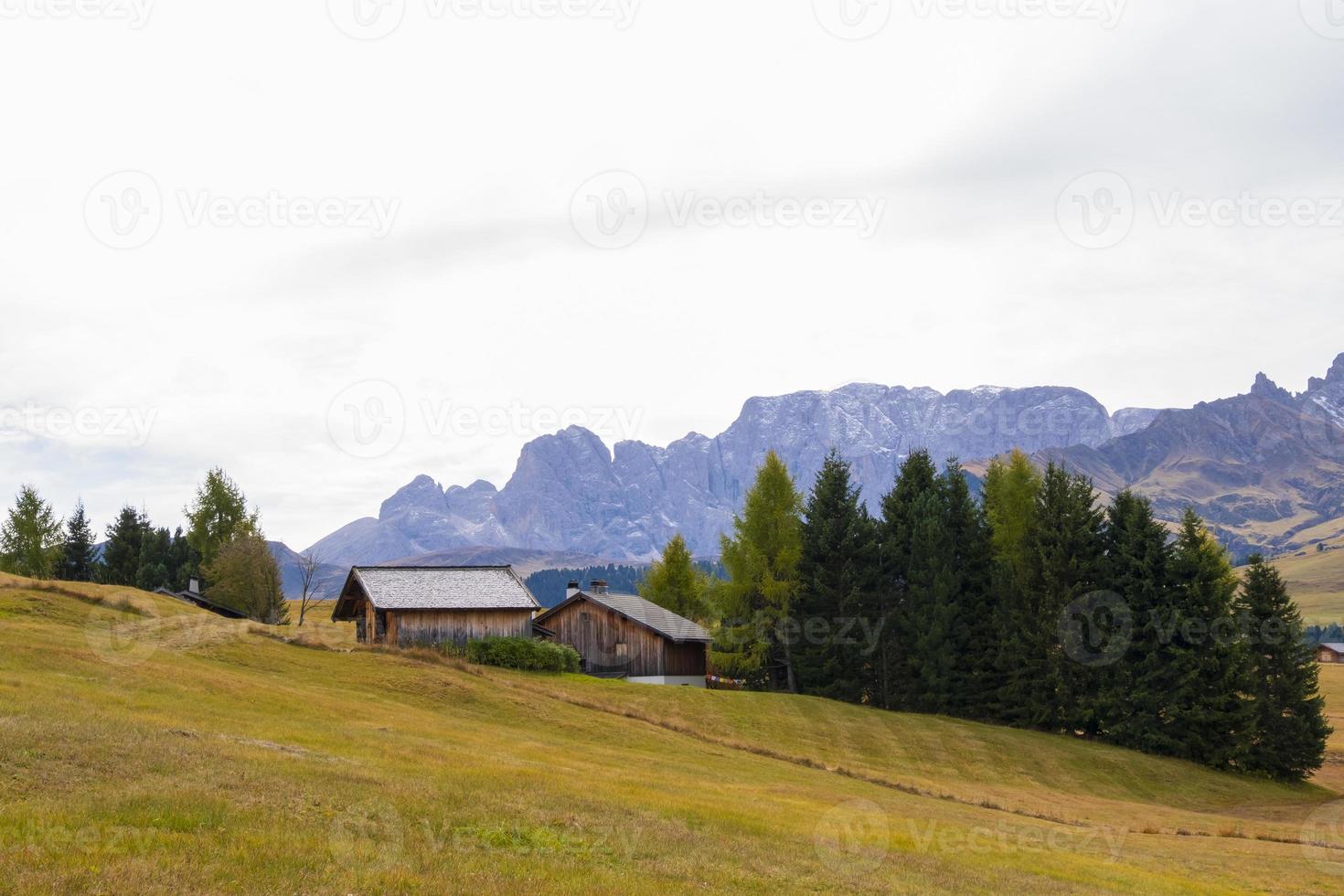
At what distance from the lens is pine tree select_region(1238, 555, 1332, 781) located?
56.4 m

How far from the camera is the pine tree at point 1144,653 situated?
5728 cm

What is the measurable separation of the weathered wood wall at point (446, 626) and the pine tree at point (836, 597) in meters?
20.7

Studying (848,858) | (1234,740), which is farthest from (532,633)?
(848,858)

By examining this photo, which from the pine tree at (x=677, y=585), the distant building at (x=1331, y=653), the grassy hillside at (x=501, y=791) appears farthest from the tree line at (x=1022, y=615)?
the distant building at (x=1331, y=653)

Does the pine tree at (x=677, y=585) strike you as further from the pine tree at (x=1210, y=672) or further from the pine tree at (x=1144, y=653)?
the pine tree at (x=1210, y=672)

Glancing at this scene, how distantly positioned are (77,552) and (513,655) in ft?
249

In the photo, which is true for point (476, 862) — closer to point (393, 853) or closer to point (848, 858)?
point (393, 853)

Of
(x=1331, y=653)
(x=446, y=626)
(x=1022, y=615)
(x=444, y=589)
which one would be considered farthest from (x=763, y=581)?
(x=1331, y=653)

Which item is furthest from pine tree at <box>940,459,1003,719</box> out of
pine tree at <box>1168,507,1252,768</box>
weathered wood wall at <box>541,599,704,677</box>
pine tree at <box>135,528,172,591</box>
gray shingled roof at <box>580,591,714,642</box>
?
pine tree at <box>135,528,172,591</box>

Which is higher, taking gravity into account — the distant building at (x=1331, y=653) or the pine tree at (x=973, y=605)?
the pine tree at (x=973, y=605)

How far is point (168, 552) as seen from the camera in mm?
106250

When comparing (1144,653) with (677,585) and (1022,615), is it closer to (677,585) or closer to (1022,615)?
(1022,615)

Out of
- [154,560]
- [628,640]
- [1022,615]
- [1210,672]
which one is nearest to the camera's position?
[1210,672]

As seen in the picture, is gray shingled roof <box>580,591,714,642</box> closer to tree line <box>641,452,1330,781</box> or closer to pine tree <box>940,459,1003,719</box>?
tree line <box>641,452,1330,781</box>
